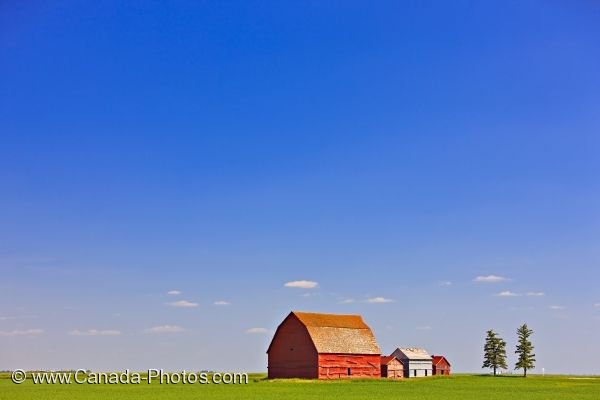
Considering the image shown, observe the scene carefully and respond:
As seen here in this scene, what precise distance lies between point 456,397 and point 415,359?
53721 millimetres

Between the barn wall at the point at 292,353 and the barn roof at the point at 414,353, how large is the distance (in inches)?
975

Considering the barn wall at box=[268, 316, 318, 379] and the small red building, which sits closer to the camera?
the barn wall at box=[268, 316, 318, 379]

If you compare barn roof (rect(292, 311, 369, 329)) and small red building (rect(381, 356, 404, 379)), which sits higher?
barn roof (rect(292, 311, 369, 329))

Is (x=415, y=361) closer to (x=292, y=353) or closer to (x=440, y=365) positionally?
(x=440, y=365)

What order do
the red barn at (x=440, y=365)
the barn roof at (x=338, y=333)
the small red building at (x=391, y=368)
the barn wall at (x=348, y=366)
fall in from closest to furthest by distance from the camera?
the barn wall at (x=348, y=366)
the barn roof at (x=338, y=333)
the small red building at (x=391, y=368)
the red barn at (x=440, y=365)

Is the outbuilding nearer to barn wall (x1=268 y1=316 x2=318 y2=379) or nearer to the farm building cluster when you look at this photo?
the farm building cluster

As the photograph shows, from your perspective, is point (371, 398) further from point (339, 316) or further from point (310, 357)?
point (339, 316)

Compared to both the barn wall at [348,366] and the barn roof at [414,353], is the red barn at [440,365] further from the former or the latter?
the barn wall at [348,366]

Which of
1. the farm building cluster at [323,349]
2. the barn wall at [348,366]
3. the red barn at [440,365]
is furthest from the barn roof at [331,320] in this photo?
the red barn at [440,365]

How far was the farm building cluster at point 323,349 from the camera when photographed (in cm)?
8150

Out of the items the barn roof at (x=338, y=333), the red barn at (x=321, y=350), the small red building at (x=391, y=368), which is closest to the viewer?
the red barn at (x=321, y=350)

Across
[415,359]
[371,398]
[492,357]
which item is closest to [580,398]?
[371,398]

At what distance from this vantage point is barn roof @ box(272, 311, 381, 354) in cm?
8281

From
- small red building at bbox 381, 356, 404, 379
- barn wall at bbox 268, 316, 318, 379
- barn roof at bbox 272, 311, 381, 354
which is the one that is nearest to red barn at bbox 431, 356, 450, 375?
small red building at bbox 381, 356, 404, 379
